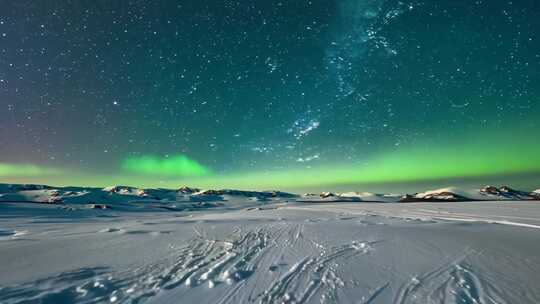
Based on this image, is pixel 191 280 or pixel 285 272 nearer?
pixel 191 280

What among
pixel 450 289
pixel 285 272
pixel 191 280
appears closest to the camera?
pixel 450 289

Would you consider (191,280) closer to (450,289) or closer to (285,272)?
(285,272)

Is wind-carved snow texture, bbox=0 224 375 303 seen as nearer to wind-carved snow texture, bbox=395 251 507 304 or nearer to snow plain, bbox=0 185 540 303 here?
snow plain, bbox=0 185 540 303

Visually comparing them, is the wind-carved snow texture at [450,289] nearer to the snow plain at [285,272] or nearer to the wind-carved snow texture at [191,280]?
the snow plain at [285,272]

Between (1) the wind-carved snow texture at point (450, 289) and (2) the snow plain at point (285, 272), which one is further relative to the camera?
(2) the snow plain at point (285, 272)

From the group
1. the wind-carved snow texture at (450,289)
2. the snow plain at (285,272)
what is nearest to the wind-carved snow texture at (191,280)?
the snow plain at (285,272)

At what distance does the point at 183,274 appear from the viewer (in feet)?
17.6

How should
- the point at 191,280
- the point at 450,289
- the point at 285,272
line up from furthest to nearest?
the point at 285,272 < the point at 191,280 < the point at 450,289

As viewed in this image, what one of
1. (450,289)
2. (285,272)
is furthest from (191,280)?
(450,289)

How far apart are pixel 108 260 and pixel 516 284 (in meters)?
8.41

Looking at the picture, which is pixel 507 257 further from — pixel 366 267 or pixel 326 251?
pixel 326 251

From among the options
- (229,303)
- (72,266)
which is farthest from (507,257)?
(72,266)

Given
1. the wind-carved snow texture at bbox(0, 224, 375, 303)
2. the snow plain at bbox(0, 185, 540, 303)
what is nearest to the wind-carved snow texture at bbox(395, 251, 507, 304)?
the snow plain at bbox(0, 185, 540, 303)

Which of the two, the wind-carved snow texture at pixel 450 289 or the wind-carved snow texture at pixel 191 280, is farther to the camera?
the wind-carved snow texture at pixel 191 280
